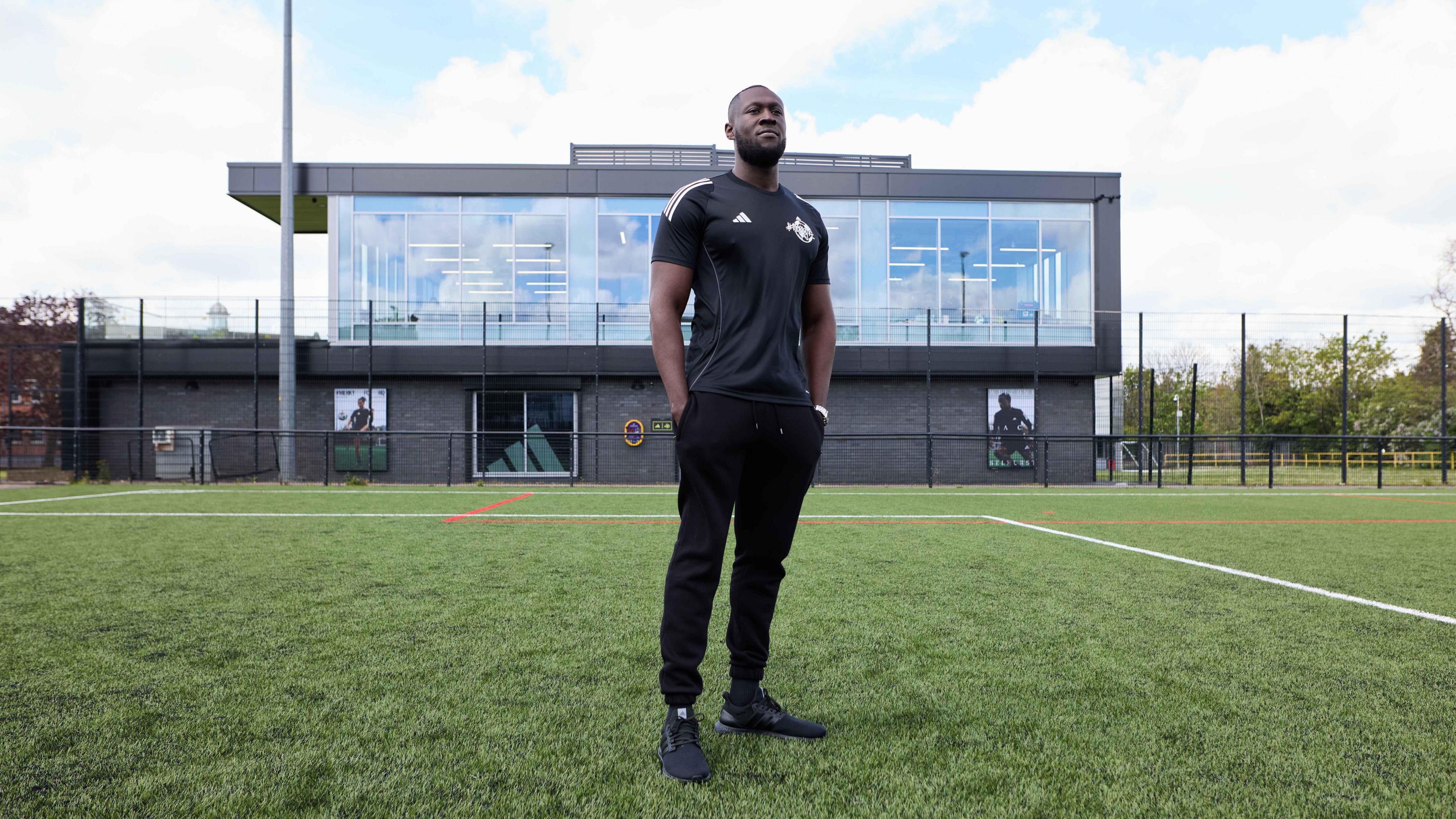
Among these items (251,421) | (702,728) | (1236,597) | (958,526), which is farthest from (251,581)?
(251,421)

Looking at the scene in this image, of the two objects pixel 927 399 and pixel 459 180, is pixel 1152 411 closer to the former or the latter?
pixel 927 399

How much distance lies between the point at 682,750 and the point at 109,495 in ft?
39.1

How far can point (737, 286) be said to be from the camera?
209 centimetres

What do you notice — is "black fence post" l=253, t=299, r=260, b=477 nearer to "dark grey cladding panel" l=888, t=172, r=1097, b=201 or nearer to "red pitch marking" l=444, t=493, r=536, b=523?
"red pitch marking" l=444, t=493, r=536, b=523

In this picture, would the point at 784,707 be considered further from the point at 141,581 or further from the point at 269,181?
the point at 269,181

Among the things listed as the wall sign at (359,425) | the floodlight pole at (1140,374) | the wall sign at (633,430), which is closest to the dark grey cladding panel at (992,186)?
the floodlight pole at (1140,374)

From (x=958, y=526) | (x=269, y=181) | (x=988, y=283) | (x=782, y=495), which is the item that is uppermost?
(x=269, y=181)

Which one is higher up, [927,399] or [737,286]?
[927,399]

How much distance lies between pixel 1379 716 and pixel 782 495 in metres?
1.71

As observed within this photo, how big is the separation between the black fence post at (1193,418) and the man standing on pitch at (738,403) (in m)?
15.4

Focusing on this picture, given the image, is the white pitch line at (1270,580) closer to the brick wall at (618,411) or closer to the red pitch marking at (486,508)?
the red pitch marking at (486,508)

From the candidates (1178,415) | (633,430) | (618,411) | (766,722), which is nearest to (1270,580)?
(766,722)

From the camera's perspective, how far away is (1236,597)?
385 centimetres

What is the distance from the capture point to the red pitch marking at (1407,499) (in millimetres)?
10780
